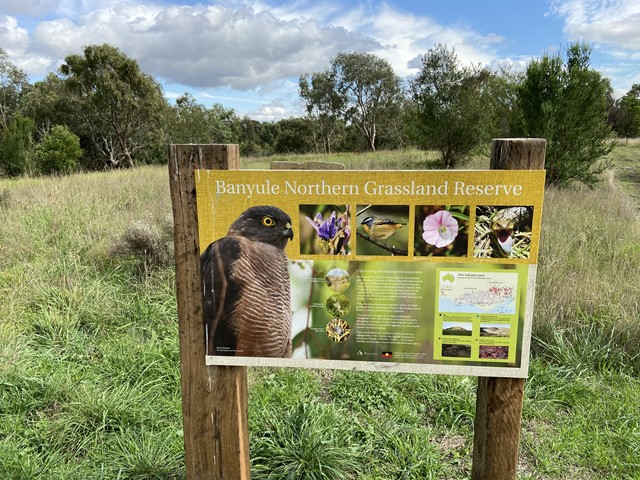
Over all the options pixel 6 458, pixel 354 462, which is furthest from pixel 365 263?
pixel 6 458

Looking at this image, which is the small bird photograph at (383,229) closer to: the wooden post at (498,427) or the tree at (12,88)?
the wooden post at (498,427)

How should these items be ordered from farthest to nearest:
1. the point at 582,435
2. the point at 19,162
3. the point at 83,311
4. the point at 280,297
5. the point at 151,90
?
the point at 151,90 < the point at 19,162 < the point at 83,311 < the point at 582,435 < the point at 280,297

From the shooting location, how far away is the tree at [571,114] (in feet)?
38.3

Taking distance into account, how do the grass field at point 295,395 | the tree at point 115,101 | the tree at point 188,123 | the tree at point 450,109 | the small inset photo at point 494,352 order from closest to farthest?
the small inset photo at point 494,352 → the grass field at point 295,395 → the tree at point 450,109 → the tree at point 115,101 → the tree at point 188,123

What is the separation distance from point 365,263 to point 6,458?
2234mm

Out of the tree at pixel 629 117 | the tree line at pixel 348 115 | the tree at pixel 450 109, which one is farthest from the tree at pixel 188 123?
the tree at pixel 629 117

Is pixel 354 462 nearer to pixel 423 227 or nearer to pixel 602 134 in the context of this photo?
pixel 423 227

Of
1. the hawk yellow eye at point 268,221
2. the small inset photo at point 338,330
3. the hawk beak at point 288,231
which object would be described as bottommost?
the small inset photo at point 338,330

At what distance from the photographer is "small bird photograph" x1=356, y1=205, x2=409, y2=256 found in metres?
1.54

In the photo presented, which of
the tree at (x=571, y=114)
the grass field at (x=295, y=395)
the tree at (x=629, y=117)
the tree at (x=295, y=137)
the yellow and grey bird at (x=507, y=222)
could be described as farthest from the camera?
the tree at (x=295, y=137)

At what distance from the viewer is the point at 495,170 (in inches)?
57.9

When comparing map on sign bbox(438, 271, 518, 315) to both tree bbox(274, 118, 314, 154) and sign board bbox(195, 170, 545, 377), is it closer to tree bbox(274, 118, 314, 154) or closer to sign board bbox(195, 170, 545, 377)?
sign board bbox(195, 170, 545, 377)

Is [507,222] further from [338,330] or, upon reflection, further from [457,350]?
[338,330]

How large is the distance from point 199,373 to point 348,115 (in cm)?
3822
